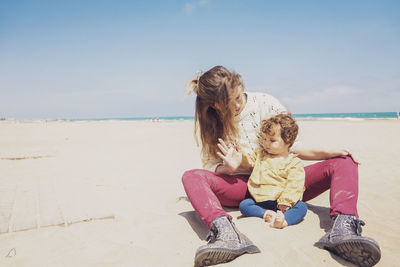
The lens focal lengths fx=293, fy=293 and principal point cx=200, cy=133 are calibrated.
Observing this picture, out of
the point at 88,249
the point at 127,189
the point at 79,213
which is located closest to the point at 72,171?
the point at 127,189

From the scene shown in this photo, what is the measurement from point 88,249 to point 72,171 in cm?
385

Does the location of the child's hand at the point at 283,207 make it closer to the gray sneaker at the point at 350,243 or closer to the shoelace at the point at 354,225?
the gray sneaker at the point at 350,243

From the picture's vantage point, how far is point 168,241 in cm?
275

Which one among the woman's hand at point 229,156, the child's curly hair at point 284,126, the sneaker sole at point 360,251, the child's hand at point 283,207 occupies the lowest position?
the child's hand at point 283,207

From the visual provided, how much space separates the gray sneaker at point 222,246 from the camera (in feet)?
6.96

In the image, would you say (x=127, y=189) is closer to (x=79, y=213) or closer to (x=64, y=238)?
(x=79, y=213)

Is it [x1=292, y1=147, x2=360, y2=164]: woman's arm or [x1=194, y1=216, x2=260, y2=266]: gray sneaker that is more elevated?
[x1=292, y1=147, x2=360, y2=164]: woman's arm

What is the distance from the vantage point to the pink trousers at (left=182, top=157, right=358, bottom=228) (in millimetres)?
2520

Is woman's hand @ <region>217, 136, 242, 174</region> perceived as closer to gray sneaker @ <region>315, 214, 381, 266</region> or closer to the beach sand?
the beach sand

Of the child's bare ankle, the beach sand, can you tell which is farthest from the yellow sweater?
the beach sand

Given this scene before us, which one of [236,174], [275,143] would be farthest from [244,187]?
[275,143]

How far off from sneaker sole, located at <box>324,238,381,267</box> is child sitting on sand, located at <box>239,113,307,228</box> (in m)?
0.66

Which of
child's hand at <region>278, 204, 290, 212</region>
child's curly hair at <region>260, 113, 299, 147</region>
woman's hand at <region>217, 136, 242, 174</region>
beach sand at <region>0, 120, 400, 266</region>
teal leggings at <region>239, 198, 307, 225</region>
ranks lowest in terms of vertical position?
beach sand at <region>0, 120, 400, 266</region>

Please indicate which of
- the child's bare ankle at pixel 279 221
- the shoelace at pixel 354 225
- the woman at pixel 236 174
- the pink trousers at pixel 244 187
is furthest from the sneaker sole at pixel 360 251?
the child's bare ankle at pixel 279 221
